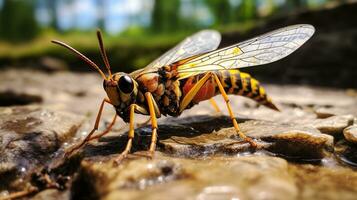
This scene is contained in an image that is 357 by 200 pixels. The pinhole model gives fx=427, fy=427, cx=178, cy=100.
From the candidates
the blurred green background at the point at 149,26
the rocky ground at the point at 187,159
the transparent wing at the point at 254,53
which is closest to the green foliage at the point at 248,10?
the blurred green background at the point at 149,26

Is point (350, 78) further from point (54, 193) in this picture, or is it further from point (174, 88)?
point (54, 193)

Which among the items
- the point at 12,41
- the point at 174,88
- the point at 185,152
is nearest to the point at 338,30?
the point at 174,88

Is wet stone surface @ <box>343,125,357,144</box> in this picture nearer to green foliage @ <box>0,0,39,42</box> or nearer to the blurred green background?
the blurred green background

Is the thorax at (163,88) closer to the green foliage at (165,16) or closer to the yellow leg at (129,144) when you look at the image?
the yellow leg at (129,144)

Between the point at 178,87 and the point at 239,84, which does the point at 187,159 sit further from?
the point at 239,84

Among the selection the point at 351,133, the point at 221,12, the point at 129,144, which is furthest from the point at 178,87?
the point at 221,12

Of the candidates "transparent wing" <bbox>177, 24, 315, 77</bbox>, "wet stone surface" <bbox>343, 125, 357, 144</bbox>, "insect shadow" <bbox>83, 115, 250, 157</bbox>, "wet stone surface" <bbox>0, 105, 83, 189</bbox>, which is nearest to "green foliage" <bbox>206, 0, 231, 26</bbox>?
"insect shadow" <bbox>83, 115, 250, 157</bbox>
